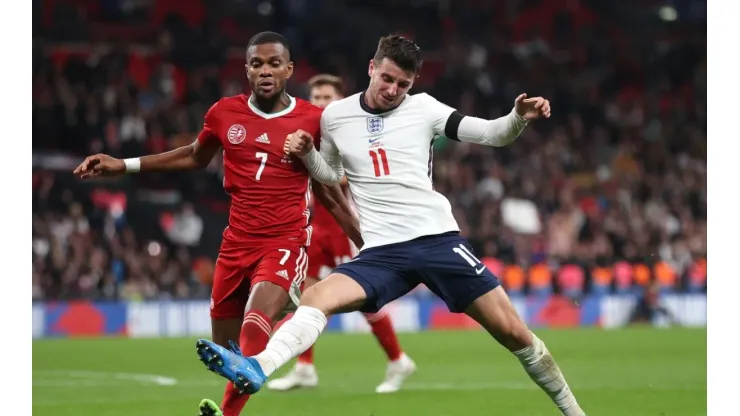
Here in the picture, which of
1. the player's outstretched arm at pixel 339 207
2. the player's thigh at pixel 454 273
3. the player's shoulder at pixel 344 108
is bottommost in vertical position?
the player's thigh at pixel 454 273

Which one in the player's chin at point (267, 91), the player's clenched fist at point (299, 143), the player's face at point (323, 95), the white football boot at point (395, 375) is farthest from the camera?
the player's face at point (323, 95)

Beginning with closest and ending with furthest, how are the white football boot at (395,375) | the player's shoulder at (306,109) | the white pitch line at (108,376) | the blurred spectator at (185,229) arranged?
the player's shoulder at (306,109) < the white football boot at (395,375) < the white pitch line at (108,376) < the blurred spectator at (185,229)

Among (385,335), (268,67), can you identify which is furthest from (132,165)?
(385,335)

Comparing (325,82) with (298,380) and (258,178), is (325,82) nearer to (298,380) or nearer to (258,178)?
(298,380)

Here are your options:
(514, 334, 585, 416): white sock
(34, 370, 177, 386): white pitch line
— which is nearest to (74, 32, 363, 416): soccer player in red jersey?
(514, 334, 585, 416): white sock

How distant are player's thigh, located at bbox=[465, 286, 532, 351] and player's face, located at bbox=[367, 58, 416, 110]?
4.04ft

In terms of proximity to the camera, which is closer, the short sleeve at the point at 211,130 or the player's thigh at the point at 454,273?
the player's thigh at the point at 454,273

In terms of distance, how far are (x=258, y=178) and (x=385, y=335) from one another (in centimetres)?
288

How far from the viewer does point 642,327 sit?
19609 mm

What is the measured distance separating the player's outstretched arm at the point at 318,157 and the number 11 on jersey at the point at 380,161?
1.16 feet

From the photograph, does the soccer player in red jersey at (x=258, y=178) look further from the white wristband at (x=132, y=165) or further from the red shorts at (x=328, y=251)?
the red shorts at (x=328, y=251)

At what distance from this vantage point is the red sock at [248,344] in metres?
6.36

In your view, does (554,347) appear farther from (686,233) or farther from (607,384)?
(686,233)

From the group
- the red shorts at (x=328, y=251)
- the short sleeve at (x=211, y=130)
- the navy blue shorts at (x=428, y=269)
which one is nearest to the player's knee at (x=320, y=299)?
the navy blue shorts at (x=428, y=269)
